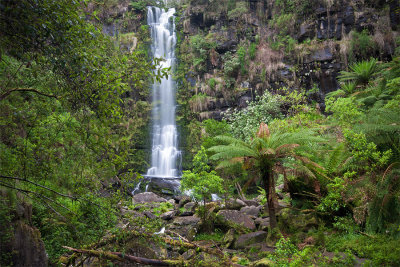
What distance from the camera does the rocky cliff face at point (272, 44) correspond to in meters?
17.3

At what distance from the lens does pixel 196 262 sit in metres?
3.77

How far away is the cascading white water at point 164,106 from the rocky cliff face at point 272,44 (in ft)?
5.25

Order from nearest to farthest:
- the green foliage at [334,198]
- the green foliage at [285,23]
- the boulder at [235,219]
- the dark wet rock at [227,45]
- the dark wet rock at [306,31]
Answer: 1. the green foliage at [334,198]
2. the boulder at [235,219]
3. the dark wet rock at [306,31]
4. the green foliage at [285,23]
5. the dark wet rock at [227,45]

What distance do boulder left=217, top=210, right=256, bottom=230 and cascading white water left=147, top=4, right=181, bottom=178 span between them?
1136cm

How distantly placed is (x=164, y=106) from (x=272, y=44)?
1119 centimetres

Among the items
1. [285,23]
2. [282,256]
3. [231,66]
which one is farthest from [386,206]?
[285,23]

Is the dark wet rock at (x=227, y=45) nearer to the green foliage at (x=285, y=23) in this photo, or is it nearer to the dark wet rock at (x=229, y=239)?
the green foliage at (x=285, y=23)

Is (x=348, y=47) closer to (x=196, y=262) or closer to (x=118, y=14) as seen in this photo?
(x=196, y=262)

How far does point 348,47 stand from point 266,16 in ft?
30.6

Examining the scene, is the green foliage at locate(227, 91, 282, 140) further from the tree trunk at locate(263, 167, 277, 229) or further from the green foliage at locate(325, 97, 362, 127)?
the tree trunk at locate(263, 167, 277, 229)

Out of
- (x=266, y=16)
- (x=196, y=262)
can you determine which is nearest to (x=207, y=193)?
(x=196, y=262)

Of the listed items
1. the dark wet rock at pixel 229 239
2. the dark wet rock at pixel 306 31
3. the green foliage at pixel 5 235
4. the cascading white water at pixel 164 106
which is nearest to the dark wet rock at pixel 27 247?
the green foliage at pixel 5 235

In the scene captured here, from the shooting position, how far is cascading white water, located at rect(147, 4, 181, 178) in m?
20.6

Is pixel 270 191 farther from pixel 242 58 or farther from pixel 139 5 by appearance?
pixel 139 5
